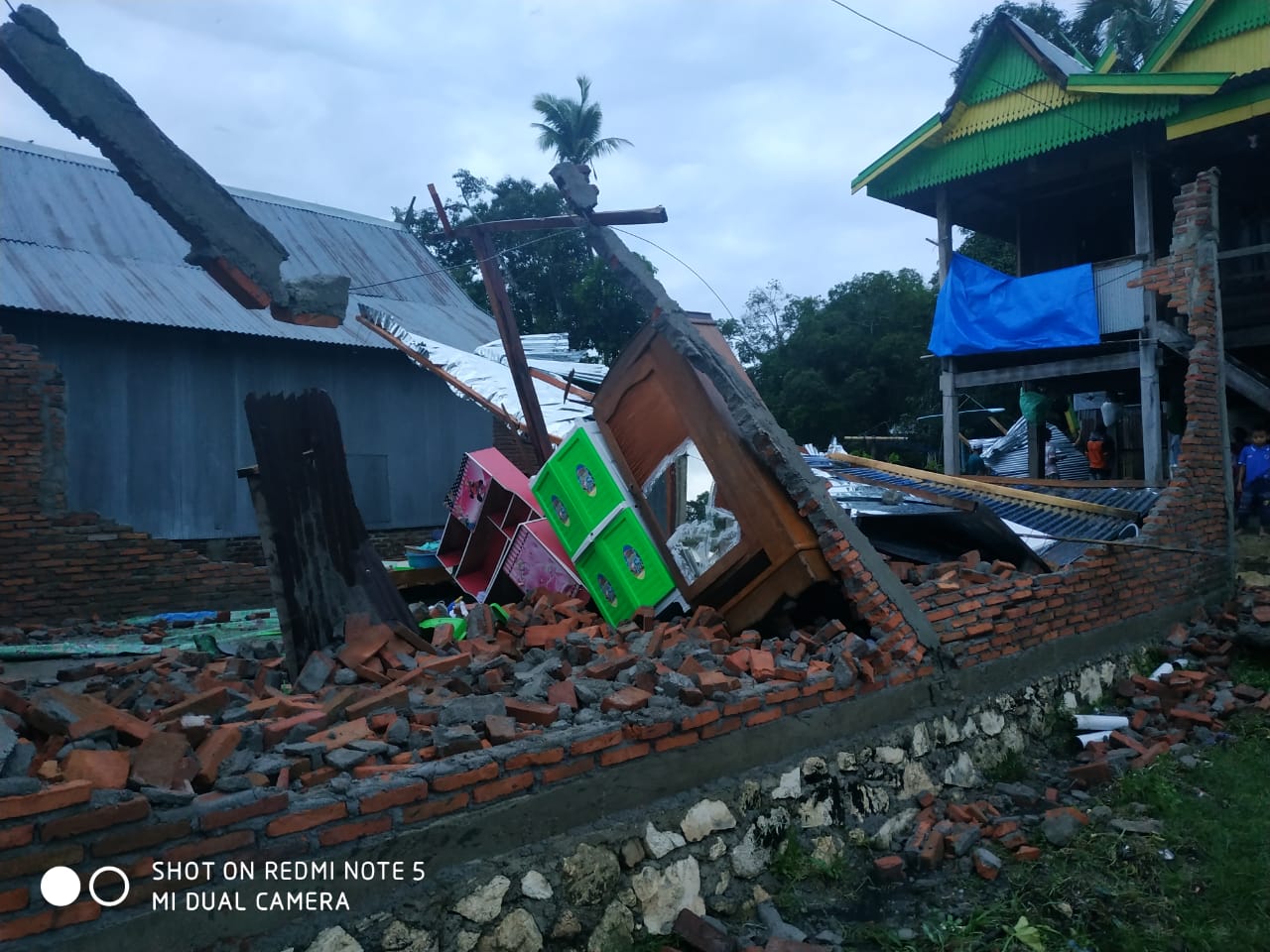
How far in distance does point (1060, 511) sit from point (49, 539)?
9449 mm

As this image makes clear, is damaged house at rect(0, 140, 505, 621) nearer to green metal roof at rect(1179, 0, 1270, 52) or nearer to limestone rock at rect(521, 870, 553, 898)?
limestone rock at rect(521, 870, 553, 898)

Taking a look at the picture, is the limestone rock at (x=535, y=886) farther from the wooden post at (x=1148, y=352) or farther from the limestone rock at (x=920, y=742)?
the wooden post at (x=1148, y=352)

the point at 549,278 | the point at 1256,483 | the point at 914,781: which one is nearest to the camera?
the point at 914,781

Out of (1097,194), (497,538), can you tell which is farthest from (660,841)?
(1097,194)

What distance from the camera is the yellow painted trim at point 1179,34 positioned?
39.5 ft

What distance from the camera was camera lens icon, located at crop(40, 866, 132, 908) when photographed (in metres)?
2.30

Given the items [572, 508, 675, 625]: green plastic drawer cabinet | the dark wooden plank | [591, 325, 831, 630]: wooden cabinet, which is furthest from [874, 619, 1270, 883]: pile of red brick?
the dark wooden plank

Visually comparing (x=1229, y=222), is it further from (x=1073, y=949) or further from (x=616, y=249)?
(x=1073, y=949)

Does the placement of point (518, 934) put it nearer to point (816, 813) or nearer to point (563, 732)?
point (563, 732)

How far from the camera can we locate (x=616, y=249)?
21.7 ft

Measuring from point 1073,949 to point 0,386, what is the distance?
29.7 feet

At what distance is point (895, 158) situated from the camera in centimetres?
1349

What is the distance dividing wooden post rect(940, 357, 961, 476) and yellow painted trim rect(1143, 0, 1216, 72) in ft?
15.8

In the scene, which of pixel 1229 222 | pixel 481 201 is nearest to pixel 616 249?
pixel 1229 222
